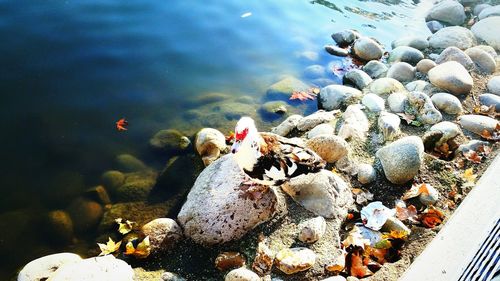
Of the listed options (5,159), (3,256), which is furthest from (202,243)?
(5,159)

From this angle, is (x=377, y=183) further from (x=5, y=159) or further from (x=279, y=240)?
(x=5, y=159)

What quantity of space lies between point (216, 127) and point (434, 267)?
3.80 m

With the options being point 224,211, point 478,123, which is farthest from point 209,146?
point 478,123

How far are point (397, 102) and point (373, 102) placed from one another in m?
0.37

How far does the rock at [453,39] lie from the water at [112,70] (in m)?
1.07

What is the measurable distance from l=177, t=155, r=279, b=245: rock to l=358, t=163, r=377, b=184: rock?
4.03ft

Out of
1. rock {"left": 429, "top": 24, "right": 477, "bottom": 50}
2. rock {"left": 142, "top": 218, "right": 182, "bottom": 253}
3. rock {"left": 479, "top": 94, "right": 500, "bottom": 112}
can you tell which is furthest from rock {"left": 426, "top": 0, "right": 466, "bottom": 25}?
rock {"left": 142, "top": 218, "right": 182, "bottom": 253}

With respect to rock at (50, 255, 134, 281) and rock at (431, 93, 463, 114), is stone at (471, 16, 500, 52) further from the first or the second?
rock at (50, 255, 134, 281)

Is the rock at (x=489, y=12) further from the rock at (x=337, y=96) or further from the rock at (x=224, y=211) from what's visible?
the rock at (x=224, y=211)

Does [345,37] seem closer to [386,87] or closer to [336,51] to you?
[336,51]

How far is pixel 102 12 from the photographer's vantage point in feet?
23.8

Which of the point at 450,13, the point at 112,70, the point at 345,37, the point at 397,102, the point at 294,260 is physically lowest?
the point at 294,260

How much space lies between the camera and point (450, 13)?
925 cm

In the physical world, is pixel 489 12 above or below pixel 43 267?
above
